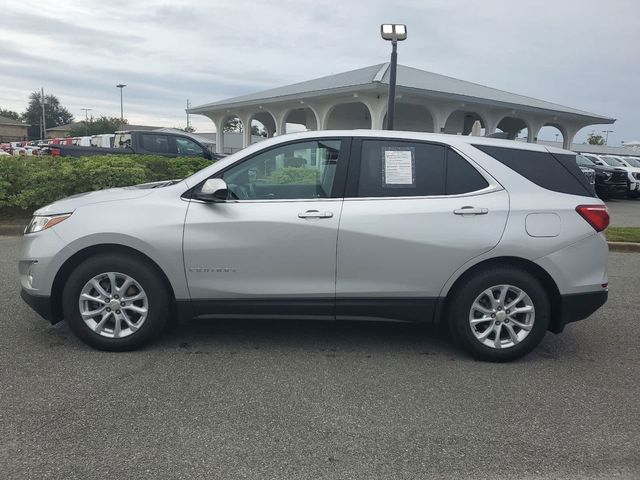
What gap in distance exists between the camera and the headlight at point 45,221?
4.15m

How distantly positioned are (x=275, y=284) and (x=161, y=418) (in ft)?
4.22

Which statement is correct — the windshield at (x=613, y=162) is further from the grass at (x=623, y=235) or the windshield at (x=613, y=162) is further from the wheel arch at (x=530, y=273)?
the wheel arch at (x=530, y=273)

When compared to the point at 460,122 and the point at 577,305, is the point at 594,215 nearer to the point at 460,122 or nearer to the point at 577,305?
the point at 577,305

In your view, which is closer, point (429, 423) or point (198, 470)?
point (198, 470)

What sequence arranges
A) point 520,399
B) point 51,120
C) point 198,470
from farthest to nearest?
point 51,120
point 520,399
point 198,470

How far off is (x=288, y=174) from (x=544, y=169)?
2.06 m

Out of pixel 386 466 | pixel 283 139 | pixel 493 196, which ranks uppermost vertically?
pixel 283 139

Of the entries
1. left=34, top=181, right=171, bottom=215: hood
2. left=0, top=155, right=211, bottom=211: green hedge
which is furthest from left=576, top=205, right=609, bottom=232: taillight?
left=0, top=155, right=211, bottom=211: green hedge

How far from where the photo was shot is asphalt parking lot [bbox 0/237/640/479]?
282 centimetres

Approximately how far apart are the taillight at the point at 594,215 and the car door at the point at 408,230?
0.61 metres

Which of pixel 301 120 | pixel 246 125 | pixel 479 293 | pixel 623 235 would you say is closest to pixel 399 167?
pixel 479 293

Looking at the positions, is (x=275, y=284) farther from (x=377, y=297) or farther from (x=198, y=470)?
(x=198, y=470)

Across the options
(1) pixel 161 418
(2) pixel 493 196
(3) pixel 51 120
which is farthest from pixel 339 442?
(3) pixel 51 120

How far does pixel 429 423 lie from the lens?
3264 millimetres
